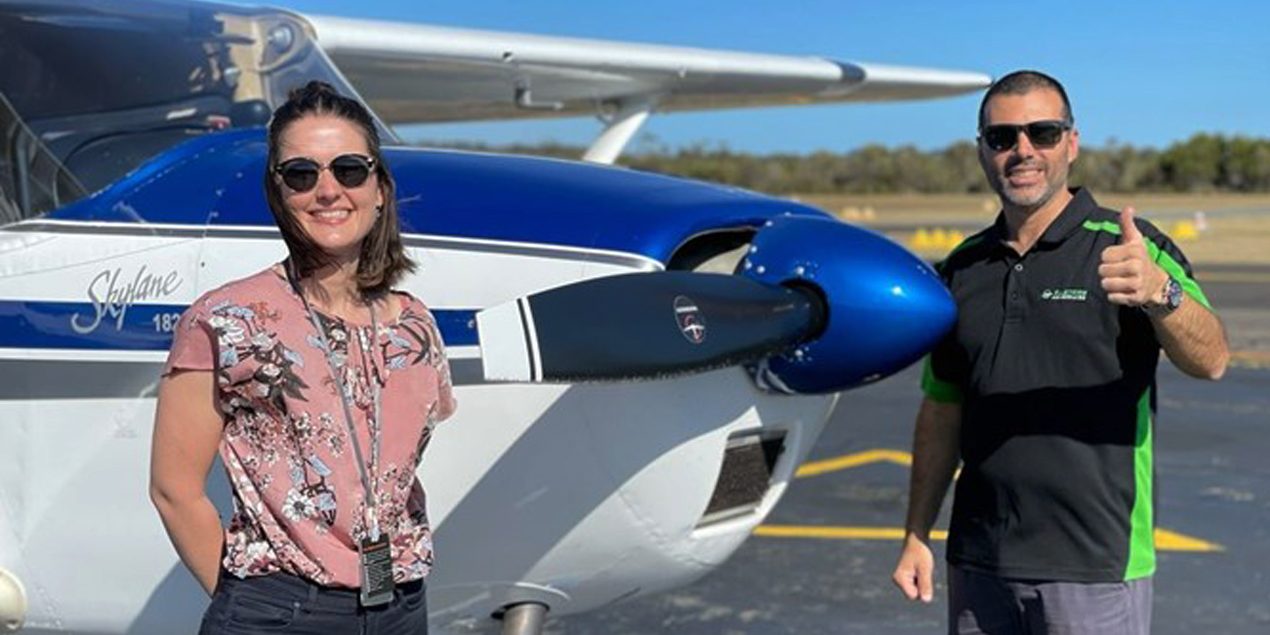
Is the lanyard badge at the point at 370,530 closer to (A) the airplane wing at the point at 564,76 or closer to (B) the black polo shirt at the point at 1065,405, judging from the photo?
(B) the black polo shirt at the point at 1065,405

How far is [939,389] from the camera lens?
3.18m

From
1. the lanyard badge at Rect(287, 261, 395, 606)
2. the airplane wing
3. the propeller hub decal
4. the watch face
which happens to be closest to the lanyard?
the lanyard badge at Rect(287, 261, 395, 606)

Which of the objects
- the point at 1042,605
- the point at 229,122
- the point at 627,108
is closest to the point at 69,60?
the point at 229,122

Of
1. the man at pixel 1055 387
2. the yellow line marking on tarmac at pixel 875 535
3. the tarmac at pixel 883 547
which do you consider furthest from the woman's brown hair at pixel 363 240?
the yellow line marking on tarmac at pixel 875 535

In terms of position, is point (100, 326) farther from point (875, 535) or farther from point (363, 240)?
point (875, 535)

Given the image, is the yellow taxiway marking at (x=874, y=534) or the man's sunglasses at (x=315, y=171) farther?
the yellow taxiway marking at (x=874, y=534)

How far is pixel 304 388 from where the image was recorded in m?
2.21

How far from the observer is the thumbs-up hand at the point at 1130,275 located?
8.18 ft

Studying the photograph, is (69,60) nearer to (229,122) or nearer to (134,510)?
(229,122)

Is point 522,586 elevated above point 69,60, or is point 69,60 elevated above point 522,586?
point 69,60

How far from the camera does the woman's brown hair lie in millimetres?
2309

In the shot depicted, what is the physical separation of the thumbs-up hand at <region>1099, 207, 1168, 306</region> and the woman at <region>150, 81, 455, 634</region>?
1198 mm

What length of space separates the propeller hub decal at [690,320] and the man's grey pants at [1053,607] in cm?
83

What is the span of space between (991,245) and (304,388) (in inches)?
59.9
